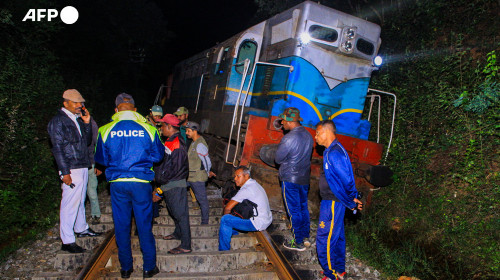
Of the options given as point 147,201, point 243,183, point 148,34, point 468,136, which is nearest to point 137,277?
point 147,201

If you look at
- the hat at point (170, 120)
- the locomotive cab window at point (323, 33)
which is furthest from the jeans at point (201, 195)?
the locomotive cab window at point (323, 33)

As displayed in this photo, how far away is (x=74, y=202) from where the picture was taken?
12.9 ft

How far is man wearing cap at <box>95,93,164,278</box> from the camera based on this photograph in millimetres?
3252

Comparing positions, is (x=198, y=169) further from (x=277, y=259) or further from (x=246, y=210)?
(x=277, y=259)

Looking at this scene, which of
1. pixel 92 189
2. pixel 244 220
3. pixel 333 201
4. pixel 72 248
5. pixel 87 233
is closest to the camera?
pixel 333 201

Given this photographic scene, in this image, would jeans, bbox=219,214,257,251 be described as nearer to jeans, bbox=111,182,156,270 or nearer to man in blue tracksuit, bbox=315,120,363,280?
jeans, bbox=111,182,156,270

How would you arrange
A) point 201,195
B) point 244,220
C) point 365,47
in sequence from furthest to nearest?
point 365,47 < point 201,195 < point 244,220

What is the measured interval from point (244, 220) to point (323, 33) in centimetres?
379

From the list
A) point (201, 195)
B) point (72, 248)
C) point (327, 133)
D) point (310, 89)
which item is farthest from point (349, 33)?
point (72, 248)

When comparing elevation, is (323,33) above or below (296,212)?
above

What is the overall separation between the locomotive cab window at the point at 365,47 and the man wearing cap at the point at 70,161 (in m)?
4.88

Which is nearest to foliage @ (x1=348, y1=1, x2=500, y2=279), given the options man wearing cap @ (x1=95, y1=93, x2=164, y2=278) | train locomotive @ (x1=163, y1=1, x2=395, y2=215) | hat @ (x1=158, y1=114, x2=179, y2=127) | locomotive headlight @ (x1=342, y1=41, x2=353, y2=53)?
train locomotive @ (x1=163, y1=1, x2=395, y2=215)

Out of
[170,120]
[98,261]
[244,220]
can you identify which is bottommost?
[98,261]

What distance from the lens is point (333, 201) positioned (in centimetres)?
355
